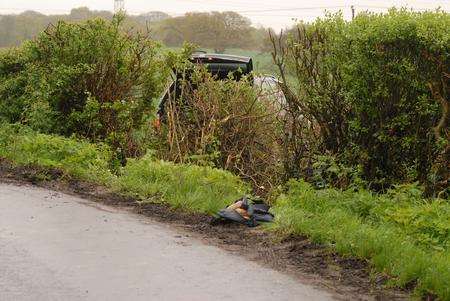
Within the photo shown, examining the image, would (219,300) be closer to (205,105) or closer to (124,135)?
(205,105)

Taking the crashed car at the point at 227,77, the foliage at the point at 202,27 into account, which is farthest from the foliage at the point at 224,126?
the foliage at the point at 202,27

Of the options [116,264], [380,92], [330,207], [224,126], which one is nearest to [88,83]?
[224,126]

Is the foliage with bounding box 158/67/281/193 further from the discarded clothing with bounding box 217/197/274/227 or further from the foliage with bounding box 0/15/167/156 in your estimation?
the discarded clothing with bounding box 217/197/274/227

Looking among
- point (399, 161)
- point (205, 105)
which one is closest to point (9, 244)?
point (399, 161)

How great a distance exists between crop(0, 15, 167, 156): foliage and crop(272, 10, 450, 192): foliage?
4.66 meters

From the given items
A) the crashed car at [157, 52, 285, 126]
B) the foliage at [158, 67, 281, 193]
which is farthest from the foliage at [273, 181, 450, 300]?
the foliage at [158, 67, 281, 193]

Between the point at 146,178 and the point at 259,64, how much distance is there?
4.78 meters

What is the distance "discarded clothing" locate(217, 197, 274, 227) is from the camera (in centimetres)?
750

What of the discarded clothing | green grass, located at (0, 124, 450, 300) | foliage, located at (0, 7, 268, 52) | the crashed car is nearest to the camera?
green grass, located at (0, 124, 450, 300)

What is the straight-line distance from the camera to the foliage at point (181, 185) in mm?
8273

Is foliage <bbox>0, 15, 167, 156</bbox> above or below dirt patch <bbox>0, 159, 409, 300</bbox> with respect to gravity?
above

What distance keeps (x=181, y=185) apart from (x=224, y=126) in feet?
8.78

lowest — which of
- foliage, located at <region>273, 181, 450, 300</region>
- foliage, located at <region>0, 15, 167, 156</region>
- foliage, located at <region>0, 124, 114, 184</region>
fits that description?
foliage, located at <region>0, 124, 114, 184</region>

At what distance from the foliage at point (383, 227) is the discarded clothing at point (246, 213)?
5.3 inches
